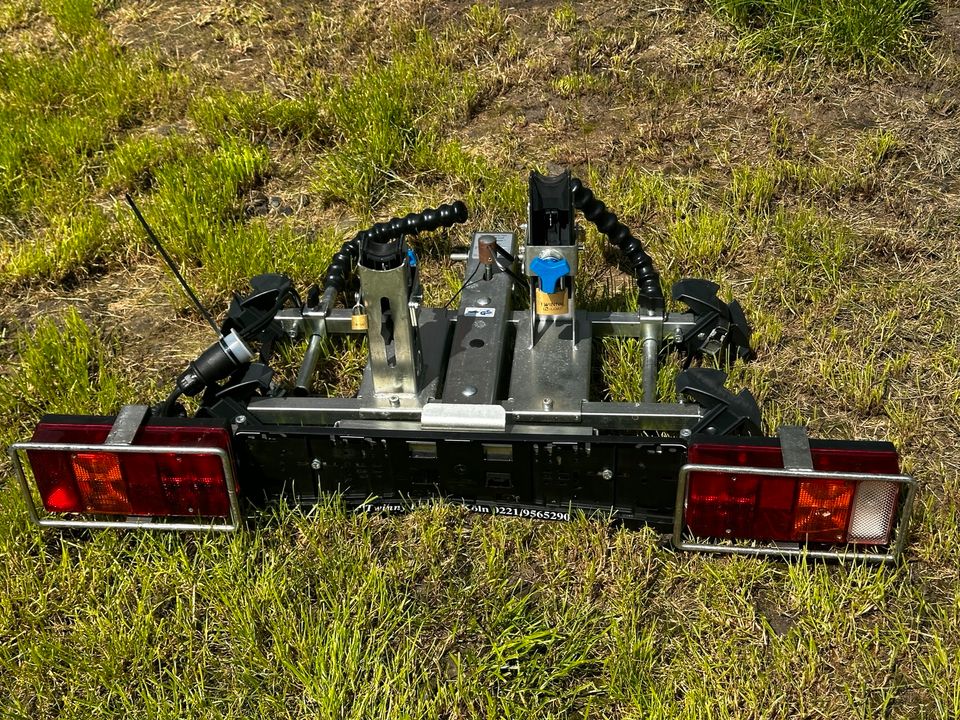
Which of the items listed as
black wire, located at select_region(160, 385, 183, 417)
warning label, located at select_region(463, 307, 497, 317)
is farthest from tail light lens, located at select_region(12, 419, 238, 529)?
warning label, located at select_region(463, 307, 497, 317)

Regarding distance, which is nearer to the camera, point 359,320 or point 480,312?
point 359,320

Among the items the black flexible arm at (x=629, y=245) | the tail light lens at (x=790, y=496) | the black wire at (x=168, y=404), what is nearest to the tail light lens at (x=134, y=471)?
the black wire at (x=168, y=404)

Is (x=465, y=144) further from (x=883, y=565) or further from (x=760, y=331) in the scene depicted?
(x=883, y=565)

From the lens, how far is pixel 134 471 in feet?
11.1

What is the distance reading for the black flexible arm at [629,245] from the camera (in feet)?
13.7

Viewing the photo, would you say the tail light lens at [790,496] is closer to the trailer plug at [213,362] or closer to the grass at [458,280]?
the grass at [458,280]

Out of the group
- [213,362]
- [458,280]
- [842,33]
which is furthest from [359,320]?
[842,33]

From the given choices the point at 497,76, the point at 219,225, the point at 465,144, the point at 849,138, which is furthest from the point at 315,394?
the point at 849,138

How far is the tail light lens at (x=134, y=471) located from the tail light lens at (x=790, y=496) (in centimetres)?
149

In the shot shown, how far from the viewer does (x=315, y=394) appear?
4297 mm

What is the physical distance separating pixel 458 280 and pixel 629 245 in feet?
2.78

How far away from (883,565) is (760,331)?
4.58ft

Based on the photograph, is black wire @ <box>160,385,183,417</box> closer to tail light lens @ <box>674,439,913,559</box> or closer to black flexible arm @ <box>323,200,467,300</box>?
black flexible arm @ <box>323,200,467,300</box>

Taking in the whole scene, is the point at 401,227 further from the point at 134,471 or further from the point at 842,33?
the point at 842,33
